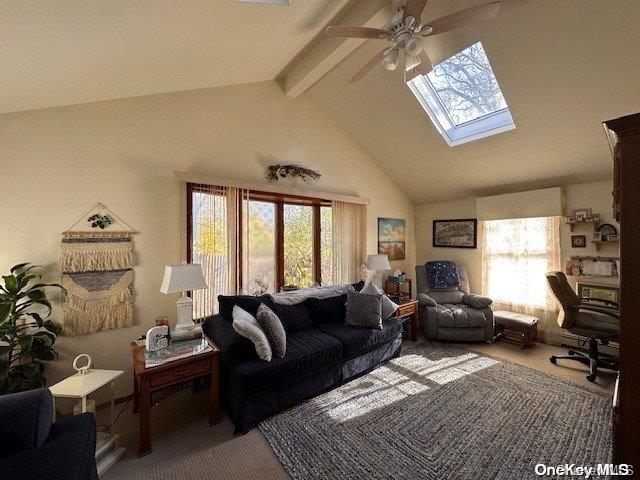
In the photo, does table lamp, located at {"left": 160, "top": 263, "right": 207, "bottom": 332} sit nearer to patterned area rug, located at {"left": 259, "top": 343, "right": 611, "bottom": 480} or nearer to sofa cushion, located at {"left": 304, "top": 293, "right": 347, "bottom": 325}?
patterned area rug, located at {"left": 259, "top": 343, "right": 611, "bottom": 480}

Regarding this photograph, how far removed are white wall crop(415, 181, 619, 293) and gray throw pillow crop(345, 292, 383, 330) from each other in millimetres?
2421

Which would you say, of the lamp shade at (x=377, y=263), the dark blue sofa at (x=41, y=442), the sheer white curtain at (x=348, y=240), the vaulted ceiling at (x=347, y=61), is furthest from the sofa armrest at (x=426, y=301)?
the dark blue sofa at (x=41, y=442)

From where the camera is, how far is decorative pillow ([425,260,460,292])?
4.35 m

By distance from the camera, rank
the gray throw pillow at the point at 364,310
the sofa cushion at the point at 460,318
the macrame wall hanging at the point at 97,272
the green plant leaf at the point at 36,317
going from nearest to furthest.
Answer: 1. the green plant leaf at the point at 36,317
2. the macrame wall hanging at the point at 97,272
3. the gray throw pillow at the point at 364,310
4. the sofa cushion at the point at 460,318

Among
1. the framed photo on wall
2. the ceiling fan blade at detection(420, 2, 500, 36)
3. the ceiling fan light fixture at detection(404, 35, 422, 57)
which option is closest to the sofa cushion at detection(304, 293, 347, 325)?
the ceiling fan light fixture at detection(404, 35, 422, 57)

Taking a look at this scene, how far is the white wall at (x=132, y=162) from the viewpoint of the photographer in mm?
2096

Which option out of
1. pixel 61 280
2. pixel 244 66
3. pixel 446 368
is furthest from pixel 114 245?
pixel 446 368

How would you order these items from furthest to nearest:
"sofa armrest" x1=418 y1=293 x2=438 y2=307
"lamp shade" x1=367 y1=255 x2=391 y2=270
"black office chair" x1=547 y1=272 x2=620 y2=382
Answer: "lamp shade" x1=367 y1=255 x2=391 y2=270, "sofa armrest" x1=418 y1=293 x2=438 y2=307, "black office chair" x1=547 y1=272 x2=620 y2=382

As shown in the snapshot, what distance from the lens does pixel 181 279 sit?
2213 mm

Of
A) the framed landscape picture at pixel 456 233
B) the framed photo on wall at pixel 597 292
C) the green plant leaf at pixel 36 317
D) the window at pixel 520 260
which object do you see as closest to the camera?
the green plant leaf at pixel 36 317

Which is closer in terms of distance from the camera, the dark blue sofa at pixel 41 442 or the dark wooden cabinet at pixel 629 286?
the dark wooden cabinet at pixel 629 286

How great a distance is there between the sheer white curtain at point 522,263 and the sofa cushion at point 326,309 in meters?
2.78

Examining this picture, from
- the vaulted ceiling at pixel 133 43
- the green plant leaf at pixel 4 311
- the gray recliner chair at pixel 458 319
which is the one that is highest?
the vaulted ceiling at pixel 133 43

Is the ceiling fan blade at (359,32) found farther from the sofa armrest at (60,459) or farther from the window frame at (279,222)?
the sofa armrest at (60,459)
